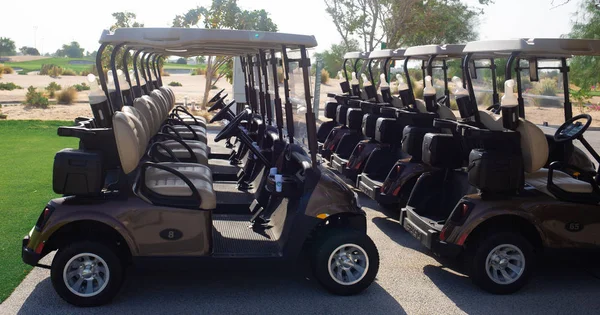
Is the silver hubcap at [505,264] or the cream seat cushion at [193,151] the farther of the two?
the cream seat cushion at [193,151]

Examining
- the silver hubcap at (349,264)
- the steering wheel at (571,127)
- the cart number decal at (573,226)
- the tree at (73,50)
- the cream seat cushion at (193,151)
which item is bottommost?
the silver hubcap at (349,264)

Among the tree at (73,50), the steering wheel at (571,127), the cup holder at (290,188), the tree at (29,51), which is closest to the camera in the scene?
the cup holder at (290,188)

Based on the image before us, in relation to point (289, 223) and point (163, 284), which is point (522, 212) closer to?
point (289, 223)

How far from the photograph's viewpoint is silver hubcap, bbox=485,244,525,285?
15.6 feet

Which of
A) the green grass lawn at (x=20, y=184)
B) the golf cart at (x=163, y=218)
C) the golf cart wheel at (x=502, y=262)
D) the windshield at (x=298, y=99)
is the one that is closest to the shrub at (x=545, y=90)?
the golf cart wheel at (x=502, y=262)

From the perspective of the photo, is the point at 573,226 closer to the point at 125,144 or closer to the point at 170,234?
the point at 170,234

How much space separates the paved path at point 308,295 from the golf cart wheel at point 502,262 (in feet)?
0.29

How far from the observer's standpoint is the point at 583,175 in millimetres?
5219

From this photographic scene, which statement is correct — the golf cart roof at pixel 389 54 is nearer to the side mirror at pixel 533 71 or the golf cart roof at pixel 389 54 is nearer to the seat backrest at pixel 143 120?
the side mirror at pixel 533 71

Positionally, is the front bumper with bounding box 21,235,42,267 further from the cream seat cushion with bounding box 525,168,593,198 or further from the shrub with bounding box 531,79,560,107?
the shrub with bounding box 531,79,560,107

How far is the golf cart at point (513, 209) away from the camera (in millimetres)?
4730

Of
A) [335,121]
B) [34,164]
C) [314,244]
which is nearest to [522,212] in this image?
[314,244]

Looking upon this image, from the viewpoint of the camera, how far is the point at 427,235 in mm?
5059

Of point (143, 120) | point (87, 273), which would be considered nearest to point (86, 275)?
point (87, 273)
